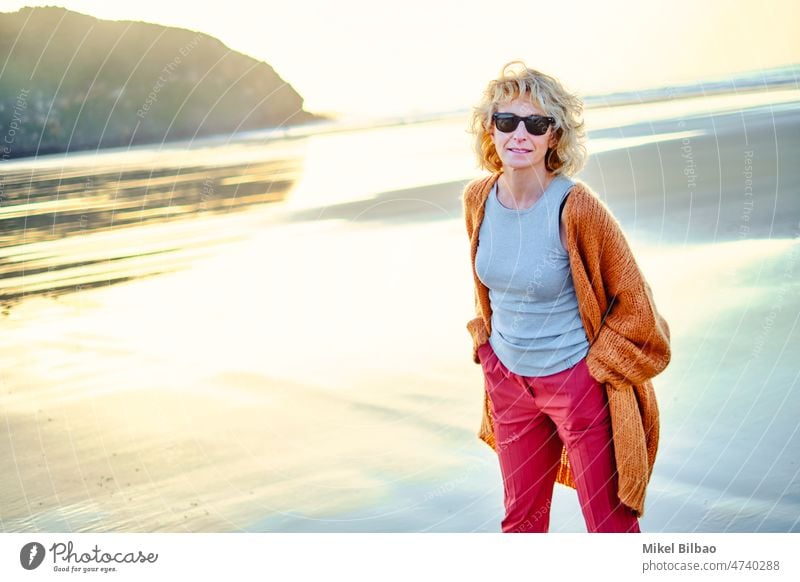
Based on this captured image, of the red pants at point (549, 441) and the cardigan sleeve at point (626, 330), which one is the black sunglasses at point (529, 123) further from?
the red pants at point (549, 441)

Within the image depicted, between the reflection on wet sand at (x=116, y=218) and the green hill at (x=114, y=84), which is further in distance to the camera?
the reflection on wet sand at (x=116, y=218)

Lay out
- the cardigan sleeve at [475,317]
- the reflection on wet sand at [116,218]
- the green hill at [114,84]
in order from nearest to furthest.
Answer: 1. the cardigan sleeve at [475,317]
2. the green hill at [114,84]
3. the reflection on wet sand at [116,218]

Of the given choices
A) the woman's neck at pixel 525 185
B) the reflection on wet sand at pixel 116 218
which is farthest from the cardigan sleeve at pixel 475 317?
the reflection on wet sand at pixel 116 218

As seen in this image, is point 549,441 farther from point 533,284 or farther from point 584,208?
point 584,208

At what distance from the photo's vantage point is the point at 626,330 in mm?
2635

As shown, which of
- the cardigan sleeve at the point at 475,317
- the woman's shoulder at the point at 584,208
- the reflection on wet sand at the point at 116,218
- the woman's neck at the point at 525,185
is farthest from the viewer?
the reflection on wet sand at the point at 116,218

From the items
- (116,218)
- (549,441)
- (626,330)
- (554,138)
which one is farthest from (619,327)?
(116,218)

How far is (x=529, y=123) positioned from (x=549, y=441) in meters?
0.94

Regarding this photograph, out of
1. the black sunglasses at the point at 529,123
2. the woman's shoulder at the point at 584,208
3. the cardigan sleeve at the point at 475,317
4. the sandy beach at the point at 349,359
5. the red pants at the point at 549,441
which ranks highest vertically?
the black sunglasses at the point at 529,123

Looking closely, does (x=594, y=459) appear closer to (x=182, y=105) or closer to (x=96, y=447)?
(x=96, y=447)

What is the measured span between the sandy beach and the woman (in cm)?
107

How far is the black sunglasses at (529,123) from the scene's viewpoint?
2672 mm
